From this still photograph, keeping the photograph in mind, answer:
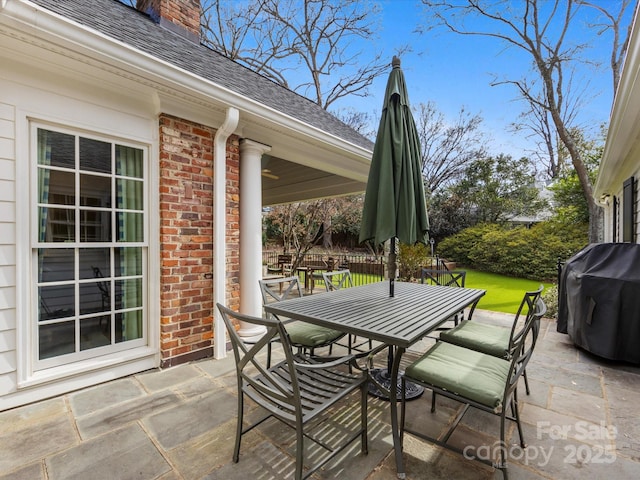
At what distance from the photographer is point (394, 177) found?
276 cm

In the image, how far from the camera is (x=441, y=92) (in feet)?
53.8

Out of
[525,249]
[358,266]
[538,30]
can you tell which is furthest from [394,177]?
[538,30]

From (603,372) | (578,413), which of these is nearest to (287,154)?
(578,413)

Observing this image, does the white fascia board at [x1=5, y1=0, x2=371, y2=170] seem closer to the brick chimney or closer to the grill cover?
the brick chimney

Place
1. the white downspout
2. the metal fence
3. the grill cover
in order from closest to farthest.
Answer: the grill cover → the white downspout → the metal fence

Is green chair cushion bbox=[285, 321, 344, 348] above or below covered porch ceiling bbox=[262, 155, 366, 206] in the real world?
below

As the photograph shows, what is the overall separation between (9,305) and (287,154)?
11.2 feet

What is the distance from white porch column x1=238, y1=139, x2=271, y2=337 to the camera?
154 inches

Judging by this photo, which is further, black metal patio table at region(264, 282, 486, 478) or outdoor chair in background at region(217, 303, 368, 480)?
black metal patio table at region(264, 282, 486, 478)

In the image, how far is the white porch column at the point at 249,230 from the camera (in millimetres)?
3912

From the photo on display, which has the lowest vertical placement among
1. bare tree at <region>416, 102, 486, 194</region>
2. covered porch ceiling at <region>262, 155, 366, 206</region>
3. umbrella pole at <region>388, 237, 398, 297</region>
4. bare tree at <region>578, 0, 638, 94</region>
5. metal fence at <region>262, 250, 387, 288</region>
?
metal fence at <region>262, 250, 387, 288</region>

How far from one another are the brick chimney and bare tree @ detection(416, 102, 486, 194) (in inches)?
588

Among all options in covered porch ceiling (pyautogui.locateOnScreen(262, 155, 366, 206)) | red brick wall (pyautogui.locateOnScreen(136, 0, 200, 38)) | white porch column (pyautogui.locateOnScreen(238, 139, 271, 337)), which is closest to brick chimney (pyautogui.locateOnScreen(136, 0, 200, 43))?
red brick wall (pyautogui.locateOnScreen(136, 0, 200, 38))

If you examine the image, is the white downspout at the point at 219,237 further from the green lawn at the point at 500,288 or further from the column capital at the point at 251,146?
the green lawn at the point at 500,288
